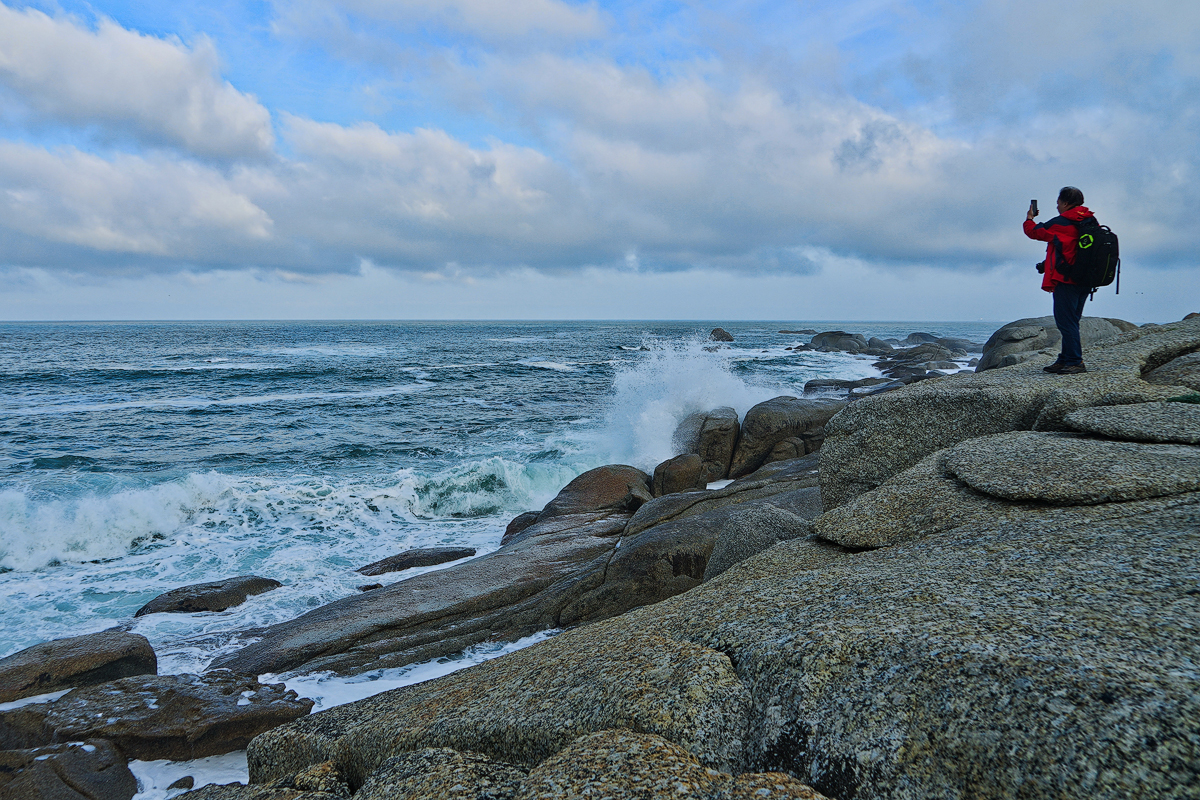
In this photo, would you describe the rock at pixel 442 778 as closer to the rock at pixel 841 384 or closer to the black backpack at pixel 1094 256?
the black backpack at pixel 1094 256

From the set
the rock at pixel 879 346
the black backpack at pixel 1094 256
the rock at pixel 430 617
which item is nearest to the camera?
the black backpack at pixel 1094 256

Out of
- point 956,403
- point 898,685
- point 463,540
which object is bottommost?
point 463,540

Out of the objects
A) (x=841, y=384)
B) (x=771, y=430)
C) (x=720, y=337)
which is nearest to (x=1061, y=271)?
(x=771, y=430)

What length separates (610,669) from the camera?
293cm

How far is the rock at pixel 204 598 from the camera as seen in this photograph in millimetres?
8500

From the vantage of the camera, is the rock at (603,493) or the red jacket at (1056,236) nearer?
the red jacket at (1056,236)

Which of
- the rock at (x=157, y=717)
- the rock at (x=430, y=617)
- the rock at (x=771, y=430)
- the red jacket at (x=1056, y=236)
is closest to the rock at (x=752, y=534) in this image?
the rock at (x=430, y=617)

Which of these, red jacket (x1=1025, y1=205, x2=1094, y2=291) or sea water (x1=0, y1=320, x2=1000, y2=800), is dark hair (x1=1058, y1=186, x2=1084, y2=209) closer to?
red jacket (x1=1025, y1=205, x2=1094, y2=291)

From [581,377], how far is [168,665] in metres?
31.7

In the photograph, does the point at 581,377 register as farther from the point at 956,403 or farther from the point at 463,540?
the point at 956,403

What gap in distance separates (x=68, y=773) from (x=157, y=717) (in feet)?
2.26

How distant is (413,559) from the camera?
32.9 feet

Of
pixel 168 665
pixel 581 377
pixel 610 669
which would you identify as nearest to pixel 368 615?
pixel 168 665

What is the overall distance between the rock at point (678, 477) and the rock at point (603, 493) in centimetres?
28
